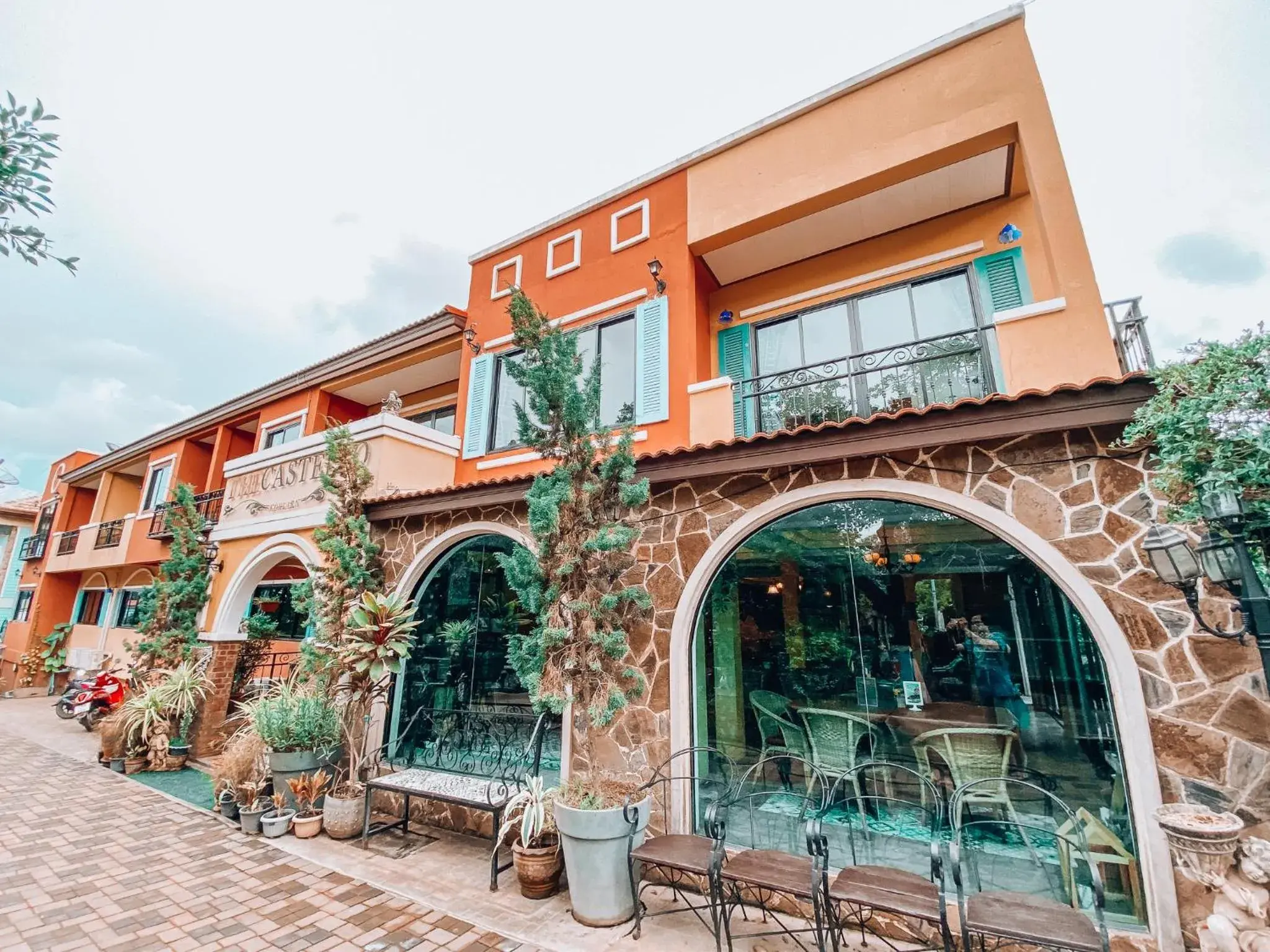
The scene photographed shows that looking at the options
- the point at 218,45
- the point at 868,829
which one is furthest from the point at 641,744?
the point at 218,45

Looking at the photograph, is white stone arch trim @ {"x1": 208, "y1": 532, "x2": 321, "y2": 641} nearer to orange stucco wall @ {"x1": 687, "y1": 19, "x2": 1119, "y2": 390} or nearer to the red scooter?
the red scooter

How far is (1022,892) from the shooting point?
365 centimetres

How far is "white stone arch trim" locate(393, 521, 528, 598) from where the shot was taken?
6.75m

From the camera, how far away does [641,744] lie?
516 centimetres

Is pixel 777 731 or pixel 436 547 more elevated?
pixel 436 547

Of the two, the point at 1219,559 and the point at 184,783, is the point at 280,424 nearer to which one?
the point at 184,783

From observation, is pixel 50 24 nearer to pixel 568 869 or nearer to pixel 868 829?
pixel 568 869

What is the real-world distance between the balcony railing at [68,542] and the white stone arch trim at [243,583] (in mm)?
14917

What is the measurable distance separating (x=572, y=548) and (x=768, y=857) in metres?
2.72

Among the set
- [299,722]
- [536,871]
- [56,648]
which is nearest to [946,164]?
[536,871]

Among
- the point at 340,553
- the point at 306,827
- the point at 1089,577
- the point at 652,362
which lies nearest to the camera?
the point at 1089,577

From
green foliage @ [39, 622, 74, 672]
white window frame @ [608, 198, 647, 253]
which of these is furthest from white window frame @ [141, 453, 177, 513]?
white window frame @ [608, 198, 647, 253]

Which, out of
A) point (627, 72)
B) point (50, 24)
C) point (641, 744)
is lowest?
point (641, 744)

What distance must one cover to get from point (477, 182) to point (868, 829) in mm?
11626
